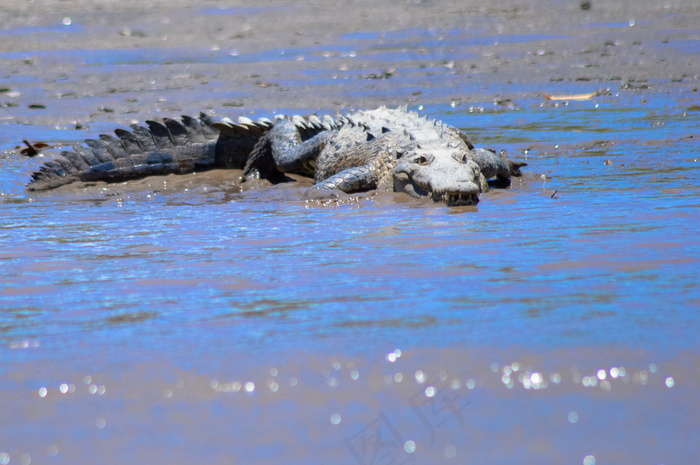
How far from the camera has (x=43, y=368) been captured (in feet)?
8.38

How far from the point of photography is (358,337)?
2.71 m

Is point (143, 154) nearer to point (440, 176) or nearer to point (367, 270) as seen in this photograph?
point (440, 176)

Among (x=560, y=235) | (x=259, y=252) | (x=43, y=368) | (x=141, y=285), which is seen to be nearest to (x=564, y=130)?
(x=560, y=235)

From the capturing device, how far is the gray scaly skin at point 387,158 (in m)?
6.10

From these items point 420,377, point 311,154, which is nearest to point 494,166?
point 311,154

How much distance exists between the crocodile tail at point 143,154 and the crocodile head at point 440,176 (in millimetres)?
2125

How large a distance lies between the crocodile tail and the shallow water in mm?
2382

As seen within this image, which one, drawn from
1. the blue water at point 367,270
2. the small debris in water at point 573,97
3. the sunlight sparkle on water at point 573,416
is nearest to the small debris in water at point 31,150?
the blue water at point 367,270

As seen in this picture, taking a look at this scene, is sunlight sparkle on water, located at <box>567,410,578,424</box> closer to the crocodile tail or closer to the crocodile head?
the crocodile head

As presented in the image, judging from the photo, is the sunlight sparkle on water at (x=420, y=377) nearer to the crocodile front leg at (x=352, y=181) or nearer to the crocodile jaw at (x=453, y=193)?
the crocodile jaw at (x=453, y=193)

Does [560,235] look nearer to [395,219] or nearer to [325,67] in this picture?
[395,219]

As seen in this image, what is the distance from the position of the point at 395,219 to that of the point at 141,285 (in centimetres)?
192

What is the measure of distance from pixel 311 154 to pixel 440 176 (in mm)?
1718

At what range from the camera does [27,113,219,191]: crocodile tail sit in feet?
25.2
